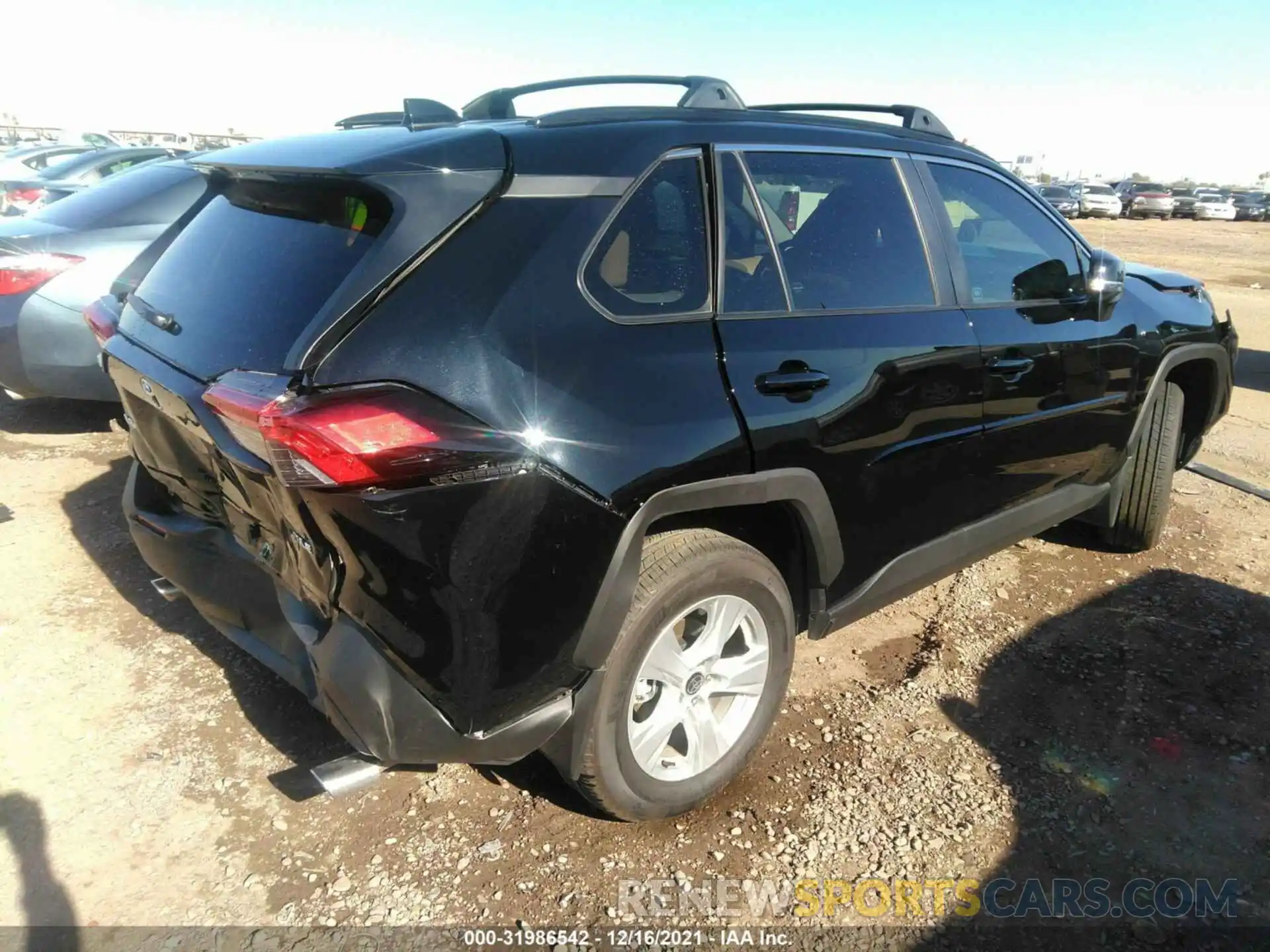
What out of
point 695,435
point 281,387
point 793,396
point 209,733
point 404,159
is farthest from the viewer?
point 209,733

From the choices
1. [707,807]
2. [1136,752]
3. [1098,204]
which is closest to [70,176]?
[707,807]

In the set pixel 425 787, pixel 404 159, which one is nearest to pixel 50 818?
pixel 425 787

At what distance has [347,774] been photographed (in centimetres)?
213

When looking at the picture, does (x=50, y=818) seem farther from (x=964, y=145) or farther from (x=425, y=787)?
(x=964, y=145)

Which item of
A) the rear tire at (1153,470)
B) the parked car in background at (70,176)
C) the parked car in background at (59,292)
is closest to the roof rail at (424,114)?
the parked car in background at (59,292)

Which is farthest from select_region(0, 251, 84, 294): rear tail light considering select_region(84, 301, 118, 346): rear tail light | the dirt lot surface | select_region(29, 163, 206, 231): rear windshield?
select_region(84, 301, 118, 346): rear tail light

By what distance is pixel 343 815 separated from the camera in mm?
2504

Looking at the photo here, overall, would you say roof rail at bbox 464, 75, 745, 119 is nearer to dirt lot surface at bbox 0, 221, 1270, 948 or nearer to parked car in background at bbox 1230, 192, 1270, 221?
dirt lot surface at bbox 0, 221, 1270, 948

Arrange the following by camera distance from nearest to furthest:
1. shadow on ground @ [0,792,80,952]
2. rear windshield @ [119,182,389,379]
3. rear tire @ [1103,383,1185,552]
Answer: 1. rear windshield @ [119,182,389,379]
2. shadow on ground @ [0,792,80,952]
3. rear tire @ [1103,383,1185,552]

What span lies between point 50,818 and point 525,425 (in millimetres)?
1853

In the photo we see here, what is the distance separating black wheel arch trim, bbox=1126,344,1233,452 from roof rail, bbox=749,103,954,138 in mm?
1441

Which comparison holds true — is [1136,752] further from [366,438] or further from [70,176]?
[70,176]

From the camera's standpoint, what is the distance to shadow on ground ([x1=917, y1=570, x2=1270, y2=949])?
7.39 ft

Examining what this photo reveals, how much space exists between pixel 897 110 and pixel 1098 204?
39981mm
